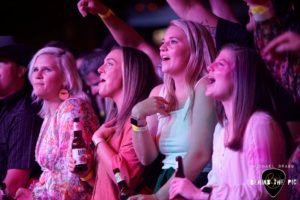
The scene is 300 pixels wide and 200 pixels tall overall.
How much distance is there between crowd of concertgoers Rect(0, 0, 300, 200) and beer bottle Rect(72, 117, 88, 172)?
26 millimetres

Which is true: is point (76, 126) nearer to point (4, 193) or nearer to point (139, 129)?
point (139, 129)

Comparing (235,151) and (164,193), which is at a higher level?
(235,151)

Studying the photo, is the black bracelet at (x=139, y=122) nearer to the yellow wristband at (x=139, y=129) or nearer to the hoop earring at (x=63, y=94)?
the yellow wristband at (x=139, y=129)

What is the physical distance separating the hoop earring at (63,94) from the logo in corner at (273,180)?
143 centimetres

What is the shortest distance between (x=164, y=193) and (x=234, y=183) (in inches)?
16.1

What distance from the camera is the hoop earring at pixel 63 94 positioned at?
3.95 meters

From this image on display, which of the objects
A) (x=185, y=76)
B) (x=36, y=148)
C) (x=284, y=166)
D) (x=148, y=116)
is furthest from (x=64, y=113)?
(x=284, y=166)

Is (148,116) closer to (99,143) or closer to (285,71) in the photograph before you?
(99,143)

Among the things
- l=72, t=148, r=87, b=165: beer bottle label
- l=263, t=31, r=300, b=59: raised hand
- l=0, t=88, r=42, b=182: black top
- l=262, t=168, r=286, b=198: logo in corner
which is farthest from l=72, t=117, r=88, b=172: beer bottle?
l=263, t=31, r=300, b=59: raised hand

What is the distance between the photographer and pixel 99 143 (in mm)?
Result: 3514

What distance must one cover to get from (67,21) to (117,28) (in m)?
2.19

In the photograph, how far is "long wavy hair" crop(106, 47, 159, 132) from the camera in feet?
11.6

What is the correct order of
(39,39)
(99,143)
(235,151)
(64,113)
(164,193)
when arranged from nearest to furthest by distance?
(235,151) < (164,193) < (99,143) < (64,113) < (39,39)

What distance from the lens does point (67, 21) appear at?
19.7 feet
